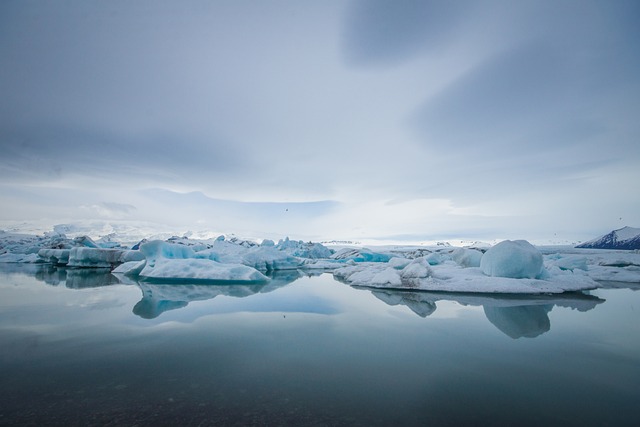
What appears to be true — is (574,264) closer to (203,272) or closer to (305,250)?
(203,272)

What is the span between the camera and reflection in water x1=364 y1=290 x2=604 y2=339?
230 inches

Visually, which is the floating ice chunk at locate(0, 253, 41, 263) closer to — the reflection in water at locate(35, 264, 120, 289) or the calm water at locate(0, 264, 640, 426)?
the reflection in water at locate(35, 264, 120, 289)

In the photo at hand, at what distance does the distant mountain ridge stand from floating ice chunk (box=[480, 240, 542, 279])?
64.6m

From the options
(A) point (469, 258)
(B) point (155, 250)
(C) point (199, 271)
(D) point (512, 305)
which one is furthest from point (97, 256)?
(D) point (512, 305)

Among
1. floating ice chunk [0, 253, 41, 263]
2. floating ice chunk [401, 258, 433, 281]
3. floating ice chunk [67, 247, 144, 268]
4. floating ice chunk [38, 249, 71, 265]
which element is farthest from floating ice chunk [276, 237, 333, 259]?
floating ice chunk [401, 258, 433, 281]

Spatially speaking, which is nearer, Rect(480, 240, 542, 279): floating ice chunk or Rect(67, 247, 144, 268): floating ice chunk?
Rect(480, 240, 542, 279): floating ice chunk

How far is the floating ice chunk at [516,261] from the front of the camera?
36.0 ft

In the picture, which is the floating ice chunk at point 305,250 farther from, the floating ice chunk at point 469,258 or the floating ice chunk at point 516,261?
the floating ice chunk at point 516,261

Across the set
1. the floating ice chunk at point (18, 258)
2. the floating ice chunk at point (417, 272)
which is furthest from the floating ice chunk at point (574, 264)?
the floating ice chunk at point (18, 258)

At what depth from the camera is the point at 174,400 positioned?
2.77 metres

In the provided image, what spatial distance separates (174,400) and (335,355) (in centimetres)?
207

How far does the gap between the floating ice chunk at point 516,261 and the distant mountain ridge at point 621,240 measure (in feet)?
212

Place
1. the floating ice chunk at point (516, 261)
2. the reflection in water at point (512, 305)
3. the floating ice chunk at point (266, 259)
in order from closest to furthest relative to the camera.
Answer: the reflection in water at point (512, 305) → the floating ice chunk at point (516, 261) → the floating ice chunk at point (266, 259)

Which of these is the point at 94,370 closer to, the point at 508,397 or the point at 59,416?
the point at 59,416
